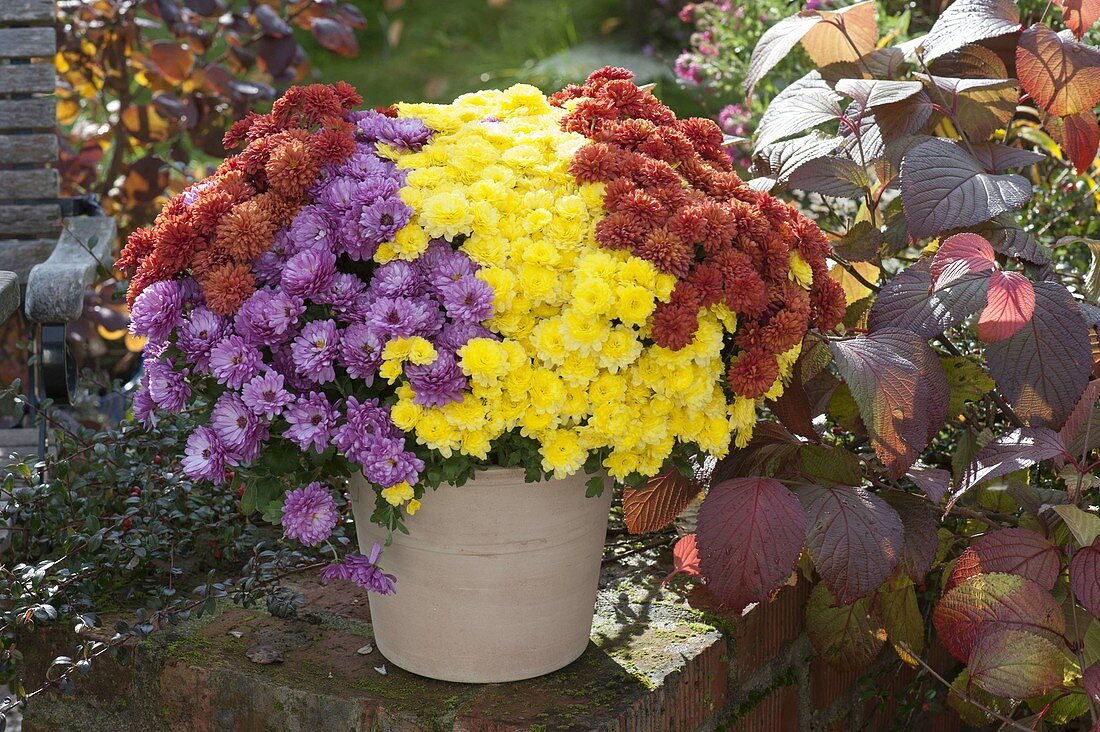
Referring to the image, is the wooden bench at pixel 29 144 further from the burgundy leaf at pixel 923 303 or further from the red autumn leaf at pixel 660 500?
the burgundy leaf at pixel 923 303

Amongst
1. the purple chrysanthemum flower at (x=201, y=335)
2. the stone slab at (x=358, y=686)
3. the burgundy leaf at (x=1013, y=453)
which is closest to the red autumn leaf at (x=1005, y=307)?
the burgundy leaf at (x=1013, y=453)

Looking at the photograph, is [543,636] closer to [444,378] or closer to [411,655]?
[411,655]

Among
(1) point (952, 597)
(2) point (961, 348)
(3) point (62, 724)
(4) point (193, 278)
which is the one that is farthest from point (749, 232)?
(3) point (62, 724)

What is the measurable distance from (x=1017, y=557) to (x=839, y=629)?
33 centimetres

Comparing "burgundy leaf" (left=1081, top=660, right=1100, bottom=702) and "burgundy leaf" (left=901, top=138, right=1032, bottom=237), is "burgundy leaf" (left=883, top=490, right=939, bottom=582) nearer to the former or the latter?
"burgundy leaf" (left=1081, top=660, right=1100, bottom=702)

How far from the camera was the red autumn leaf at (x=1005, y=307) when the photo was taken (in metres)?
1.43

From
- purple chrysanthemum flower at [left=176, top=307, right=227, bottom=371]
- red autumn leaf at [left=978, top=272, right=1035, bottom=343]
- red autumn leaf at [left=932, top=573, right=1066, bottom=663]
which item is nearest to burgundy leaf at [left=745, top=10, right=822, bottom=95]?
red autumn leaf at [left=978, top=272, right=1035, bottom=343]

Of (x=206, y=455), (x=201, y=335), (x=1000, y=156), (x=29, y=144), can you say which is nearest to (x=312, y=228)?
(x=201, y=335)

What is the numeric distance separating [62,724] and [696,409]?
1092 mm

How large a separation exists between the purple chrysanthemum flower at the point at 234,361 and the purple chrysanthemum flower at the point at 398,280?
0.16 metres

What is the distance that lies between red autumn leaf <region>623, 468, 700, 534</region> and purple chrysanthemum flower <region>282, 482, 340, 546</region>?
1.63 ft

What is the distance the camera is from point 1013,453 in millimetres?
1544

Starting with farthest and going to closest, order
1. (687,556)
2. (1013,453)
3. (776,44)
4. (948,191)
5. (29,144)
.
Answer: (29,144) → (776,44) → (687,556) → (948,191) → (1013,453)

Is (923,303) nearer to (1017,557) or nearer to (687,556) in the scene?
(1017,557)
